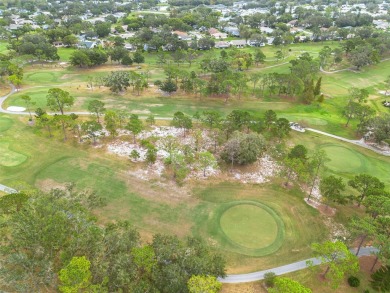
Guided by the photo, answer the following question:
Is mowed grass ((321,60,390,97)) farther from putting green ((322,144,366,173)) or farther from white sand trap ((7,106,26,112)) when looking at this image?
white sand trap ((7,106,26,112))

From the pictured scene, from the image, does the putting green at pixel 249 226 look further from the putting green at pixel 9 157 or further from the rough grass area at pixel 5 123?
the rough grass area at pixel 5 123

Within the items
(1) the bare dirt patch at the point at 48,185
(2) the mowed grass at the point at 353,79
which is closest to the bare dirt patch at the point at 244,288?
(1) the bare dirt patch at the point at 48,185

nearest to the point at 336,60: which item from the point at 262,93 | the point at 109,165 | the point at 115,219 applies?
the point at 262,93

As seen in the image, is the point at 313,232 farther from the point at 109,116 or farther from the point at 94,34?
the point at 94,34

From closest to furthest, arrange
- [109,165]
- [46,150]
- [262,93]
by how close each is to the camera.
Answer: [109,165]
[46,150]
[262,93]

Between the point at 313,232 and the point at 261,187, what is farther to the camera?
the point at 261,187

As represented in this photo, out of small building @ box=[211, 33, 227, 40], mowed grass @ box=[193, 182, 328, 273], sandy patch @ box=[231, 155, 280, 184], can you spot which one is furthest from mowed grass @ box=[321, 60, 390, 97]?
small building @ box=[211, 33, 227, 40]

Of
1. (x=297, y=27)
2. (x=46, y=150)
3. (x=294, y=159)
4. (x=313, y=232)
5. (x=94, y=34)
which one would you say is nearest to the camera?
(x=313, y=232)
